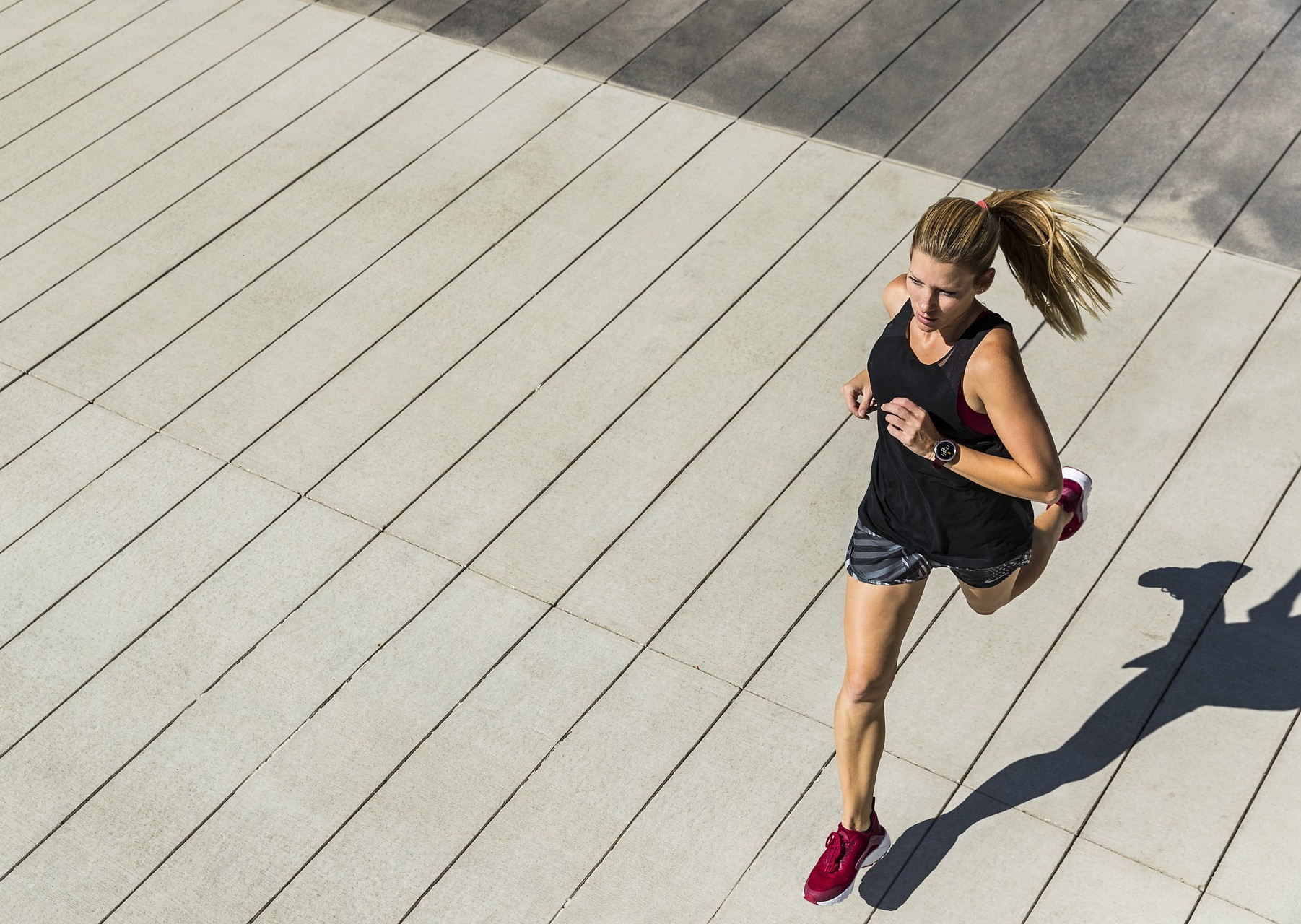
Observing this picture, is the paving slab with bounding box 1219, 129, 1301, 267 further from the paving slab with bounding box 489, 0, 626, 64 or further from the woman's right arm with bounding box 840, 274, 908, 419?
the paving slab with bounding box 489, 0, 626, 64

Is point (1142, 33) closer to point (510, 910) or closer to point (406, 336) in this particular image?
point (406, 336)

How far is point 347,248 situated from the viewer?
4992mm

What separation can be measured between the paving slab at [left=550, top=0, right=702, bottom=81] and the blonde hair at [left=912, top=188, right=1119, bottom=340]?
3.43m

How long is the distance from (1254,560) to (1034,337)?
1.08 meters

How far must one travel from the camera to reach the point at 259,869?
3182mm

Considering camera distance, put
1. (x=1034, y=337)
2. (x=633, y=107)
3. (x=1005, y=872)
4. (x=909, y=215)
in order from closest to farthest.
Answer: (x=1005, y=872) → (x=1034, y=337) → (x=909, y=215) → (x=633, y=107)

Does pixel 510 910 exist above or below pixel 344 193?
below

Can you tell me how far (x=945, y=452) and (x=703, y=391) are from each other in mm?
1741

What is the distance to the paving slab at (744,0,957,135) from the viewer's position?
18.1 feet

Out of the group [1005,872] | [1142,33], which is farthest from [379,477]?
[1142,33]

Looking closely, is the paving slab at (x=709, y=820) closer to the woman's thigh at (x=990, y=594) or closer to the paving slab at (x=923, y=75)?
the woman's thigh at (x=990, y=594)

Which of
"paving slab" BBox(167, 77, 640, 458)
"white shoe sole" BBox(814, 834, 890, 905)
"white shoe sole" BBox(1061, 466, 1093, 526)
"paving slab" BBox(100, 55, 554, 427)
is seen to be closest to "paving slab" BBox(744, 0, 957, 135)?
"paving slab" BBox(167, 77, 640, 458)

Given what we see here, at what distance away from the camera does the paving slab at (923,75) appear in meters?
5.39

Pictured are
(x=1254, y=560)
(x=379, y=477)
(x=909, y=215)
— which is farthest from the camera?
(x=909, y=215)
